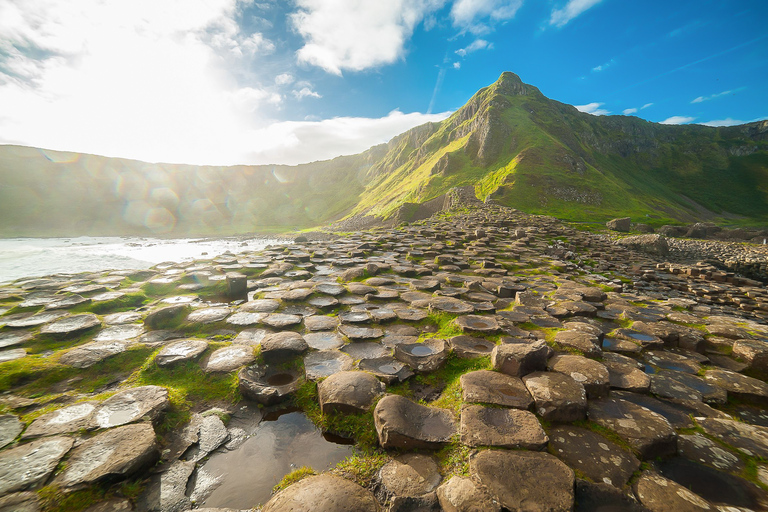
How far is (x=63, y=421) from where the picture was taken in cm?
297

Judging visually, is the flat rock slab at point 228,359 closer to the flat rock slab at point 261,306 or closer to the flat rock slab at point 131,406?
the flat rock slab at point 131,406

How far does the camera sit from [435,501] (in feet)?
7.38

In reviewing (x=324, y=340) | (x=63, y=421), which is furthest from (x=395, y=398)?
(x=63, y=421)

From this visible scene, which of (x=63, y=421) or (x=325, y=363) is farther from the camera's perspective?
(x=325, y=363)

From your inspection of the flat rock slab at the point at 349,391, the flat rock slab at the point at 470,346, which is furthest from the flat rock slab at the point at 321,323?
the flat rock slab at the point at 470,346

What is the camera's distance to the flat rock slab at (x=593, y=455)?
244 cm

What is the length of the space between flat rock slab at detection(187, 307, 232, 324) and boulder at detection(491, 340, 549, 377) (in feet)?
17.0

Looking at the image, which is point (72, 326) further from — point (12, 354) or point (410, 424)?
point (410, 424)

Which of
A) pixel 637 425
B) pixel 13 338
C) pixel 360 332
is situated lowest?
pixel 637 425

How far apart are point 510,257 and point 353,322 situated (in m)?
10.0

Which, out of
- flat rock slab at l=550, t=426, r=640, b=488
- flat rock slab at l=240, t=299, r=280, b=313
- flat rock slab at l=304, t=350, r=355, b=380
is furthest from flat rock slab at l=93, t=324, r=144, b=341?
flat rock slab at l=550, t=426, r=640, b=488

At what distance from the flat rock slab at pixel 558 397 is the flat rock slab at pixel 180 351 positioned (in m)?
4.75

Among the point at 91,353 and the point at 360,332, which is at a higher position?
the point at 91,353

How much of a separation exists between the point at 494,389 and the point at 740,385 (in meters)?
3.36
